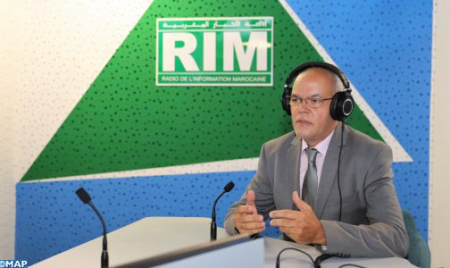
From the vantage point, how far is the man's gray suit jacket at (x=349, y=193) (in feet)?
5.58

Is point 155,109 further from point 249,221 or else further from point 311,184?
point 249,221

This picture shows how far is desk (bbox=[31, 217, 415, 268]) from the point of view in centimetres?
161

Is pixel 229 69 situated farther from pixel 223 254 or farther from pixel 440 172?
pixel 223 254

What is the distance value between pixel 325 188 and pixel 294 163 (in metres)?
0.23

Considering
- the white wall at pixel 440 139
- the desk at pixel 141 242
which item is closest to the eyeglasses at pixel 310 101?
the desk at pixel 141 242

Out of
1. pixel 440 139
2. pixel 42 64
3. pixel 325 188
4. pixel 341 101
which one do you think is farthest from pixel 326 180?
pixel 42 64

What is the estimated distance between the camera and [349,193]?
82.0 inches

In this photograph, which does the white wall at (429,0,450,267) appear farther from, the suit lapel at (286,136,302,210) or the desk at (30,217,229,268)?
the desk at (30,217,229,268)

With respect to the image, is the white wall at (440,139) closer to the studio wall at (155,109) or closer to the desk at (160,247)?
the studio wall at (155,109)

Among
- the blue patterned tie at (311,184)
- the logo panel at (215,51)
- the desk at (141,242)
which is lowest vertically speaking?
the desk at (141,242)

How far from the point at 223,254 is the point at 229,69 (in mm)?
2989

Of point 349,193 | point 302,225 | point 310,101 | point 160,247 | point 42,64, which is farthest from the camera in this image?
point 42,64

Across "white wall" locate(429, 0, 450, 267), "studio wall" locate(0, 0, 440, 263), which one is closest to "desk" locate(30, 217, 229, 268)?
"studio wall" locate(0, 0, 440, 263)

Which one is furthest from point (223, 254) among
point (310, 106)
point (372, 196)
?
point (310, 106)
